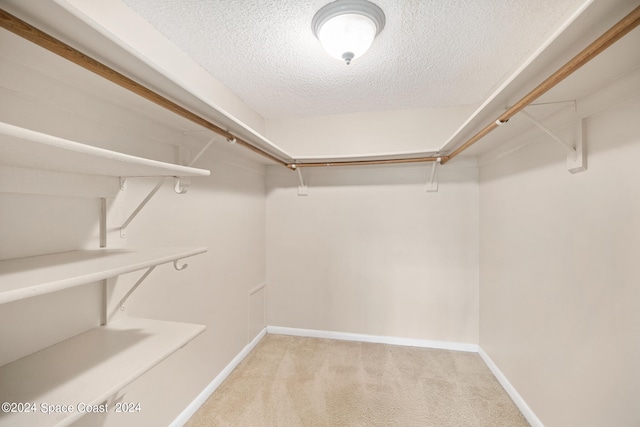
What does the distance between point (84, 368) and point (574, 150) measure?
213 centimetres

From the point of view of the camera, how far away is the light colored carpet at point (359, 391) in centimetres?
167

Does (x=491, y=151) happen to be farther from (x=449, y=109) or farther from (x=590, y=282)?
(x=590, y=282)

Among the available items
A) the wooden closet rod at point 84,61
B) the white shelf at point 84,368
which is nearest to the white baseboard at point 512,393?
the white shelf at point 84,368

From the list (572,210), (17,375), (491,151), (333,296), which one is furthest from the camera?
(333,296)

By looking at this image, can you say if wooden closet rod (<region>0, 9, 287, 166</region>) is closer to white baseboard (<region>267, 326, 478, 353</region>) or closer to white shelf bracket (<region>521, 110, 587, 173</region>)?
white shelf bracket (<region>521, 110, 587, 173</region>)

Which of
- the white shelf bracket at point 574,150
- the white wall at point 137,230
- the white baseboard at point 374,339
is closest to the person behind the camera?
the white wall at point 137,230

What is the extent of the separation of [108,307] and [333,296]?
1.95 m

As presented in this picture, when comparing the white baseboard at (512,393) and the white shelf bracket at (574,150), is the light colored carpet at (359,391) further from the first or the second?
the white shelf bracket at (574,150)

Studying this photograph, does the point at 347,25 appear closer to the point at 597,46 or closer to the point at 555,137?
the point at 597,46

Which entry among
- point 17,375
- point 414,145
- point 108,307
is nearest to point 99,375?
point 17,375

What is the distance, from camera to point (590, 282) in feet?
3.85

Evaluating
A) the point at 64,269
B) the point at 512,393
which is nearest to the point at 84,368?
the point at 64,269

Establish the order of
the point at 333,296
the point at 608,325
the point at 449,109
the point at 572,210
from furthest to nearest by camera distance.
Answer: the point at 333,296, the point at 449,109, the point at 572,210, the point at 608,325

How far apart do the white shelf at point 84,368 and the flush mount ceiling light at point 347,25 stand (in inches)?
58.6
